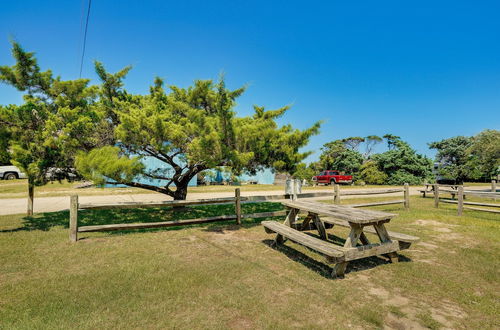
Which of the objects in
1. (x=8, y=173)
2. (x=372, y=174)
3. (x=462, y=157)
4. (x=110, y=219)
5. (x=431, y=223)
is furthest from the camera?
(x=372, y=174)

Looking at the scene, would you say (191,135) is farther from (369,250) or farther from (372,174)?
(372,174)

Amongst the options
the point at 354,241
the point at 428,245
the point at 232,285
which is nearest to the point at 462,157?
the point at 428,245

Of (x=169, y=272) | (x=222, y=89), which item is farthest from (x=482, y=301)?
(x=222, y=89)

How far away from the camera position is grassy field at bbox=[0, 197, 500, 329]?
3.11 metres

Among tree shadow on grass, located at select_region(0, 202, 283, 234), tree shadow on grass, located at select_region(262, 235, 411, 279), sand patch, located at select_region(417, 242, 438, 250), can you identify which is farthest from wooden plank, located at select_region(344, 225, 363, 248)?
tree shadow on grass, located at select_region(0, 202, 283, 234)

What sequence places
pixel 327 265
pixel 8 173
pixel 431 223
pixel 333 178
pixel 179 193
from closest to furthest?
pixel 327 265
pixel 431 223
pixel 179 193
pixel 8 173
pixel 333 178

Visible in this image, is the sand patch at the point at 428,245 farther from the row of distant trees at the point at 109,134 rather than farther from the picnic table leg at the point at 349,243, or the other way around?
the row of distant trees at the point at 109,134

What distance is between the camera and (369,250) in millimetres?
4516

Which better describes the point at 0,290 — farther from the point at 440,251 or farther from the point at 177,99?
the point at 440,251

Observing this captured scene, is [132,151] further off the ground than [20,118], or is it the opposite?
[20,118]

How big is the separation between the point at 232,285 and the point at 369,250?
2.45 m

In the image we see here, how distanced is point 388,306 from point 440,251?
3263 millimetres

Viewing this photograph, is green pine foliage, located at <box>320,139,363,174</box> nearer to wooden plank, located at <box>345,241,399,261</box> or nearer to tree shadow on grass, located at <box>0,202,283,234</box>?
tree shadow on grass, located at <box>0,202,283,234</box>

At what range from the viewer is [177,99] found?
8.70 m
